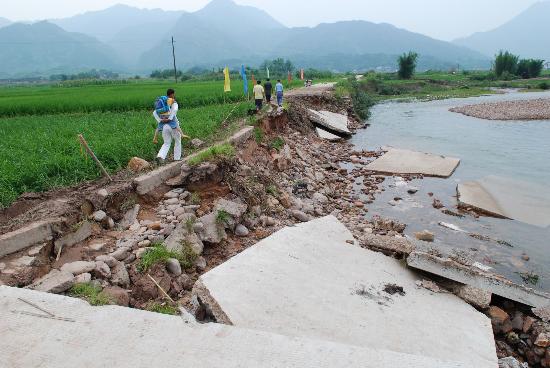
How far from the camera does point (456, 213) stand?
28.6 ft

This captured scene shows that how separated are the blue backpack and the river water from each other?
500 cm

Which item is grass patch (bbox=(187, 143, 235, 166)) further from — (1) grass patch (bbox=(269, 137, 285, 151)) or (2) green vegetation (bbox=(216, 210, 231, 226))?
(1) grass patch (bbox=(269, 137, 285, 151))

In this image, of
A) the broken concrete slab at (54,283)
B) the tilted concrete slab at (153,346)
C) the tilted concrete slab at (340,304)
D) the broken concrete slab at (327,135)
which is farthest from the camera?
the broken concrete slab at (327,135)

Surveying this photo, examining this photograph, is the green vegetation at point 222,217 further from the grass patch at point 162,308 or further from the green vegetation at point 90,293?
the green vegetation at point 90,293

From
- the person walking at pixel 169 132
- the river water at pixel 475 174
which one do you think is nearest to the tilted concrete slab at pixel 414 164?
the river water at pixel 475 174

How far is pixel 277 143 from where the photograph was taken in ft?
39.2

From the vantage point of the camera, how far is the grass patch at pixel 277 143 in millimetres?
11539

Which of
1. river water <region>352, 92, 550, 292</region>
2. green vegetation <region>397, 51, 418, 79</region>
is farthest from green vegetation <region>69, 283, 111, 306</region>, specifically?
green vegetation <region>397, 51, 418, 79</region>

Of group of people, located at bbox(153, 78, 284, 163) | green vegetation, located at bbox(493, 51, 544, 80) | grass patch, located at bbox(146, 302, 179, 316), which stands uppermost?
green vegetation, located at bbox(493, 51, 544, 80)

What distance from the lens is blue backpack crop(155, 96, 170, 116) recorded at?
23.6 feet

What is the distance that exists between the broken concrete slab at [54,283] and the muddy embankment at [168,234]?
0.01 m

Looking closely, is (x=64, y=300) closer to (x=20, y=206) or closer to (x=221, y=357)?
(x=221, y=357)

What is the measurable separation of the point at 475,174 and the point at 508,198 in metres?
2.34

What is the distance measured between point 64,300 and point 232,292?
5.03 feet
